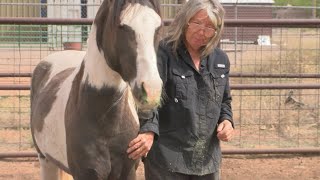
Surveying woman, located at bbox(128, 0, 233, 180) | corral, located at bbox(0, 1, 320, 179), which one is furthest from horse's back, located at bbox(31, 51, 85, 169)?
corral, located at bbox(0, 1, 320, 179)

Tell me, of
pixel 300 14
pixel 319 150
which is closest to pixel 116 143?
pixel 319 150

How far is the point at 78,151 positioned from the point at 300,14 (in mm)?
38975

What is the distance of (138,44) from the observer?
2570mm

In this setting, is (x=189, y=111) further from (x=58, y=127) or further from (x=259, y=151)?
(x=259, y=151)

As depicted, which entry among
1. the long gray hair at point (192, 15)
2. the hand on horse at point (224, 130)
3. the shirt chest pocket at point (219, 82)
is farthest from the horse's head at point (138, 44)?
the hand on horse at point (224, 130)

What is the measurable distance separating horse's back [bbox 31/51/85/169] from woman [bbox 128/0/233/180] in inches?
32.0

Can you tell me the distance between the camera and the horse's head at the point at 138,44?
245 centimetres

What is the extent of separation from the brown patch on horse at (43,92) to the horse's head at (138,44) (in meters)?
1.19

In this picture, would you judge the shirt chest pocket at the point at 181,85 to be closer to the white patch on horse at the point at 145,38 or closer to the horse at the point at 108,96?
the horse at the point at 108,96

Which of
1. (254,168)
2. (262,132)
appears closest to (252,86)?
(254,168)

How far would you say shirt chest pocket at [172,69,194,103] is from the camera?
2.89 m

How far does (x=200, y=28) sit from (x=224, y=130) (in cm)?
51

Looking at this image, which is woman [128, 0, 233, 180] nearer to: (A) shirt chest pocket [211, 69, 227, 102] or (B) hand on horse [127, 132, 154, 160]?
(A) shirt chest pocket [211, 69, 227, 102]

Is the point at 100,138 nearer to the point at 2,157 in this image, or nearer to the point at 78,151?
the point at 78,151
